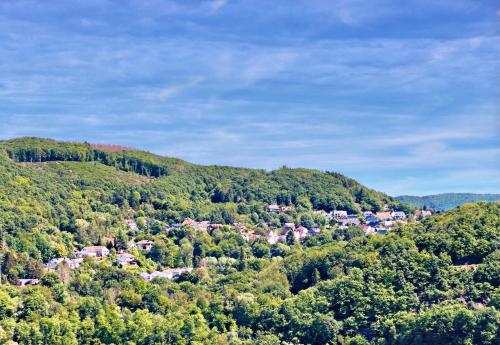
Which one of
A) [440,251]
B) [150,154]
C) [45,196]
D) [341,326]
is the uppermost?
[150,154]

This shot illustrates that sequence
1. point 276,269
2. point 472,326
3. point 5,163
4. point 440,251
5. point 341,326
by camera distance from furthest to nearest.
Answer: point 5,163 → point 276,269 → point 440,251 → point 341,326 → point 472,326

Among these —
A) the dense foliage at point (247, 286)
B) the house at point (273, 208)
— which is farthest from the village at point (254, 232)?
the dense foliage at point (247, 286)

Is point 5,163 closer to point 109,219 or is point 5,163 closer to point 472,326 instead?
point 109,219

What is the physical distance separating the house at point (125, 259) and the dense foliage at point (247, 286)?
2.55 ft

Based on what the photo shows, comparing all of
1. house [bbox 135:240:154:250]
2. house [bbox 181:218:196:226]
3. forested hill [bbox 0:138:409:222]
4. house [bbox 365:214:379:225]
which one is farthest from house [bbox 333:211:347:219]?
house [bbox 135:240:154:250]

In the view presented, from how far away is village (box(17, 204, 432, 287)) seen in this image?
75625 millimetres

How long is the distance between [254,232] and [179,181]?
2780 cm

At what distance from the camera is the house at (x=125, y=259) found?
80.5m

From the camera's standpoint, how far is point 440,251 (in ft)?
182

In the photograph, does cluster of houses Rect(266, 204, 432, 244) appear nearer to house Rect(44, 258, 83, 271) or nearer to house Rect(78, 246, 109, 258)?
house Rect(78, 246, 109, 258)

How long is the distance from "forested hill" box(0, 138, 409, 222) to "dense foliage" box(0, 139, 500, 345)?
14605mm

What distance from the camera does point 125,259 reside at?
268 ft

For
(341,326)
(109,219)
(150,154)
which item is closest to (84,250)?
(109,219)

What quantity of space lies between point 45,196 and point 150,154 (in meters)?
47.9
